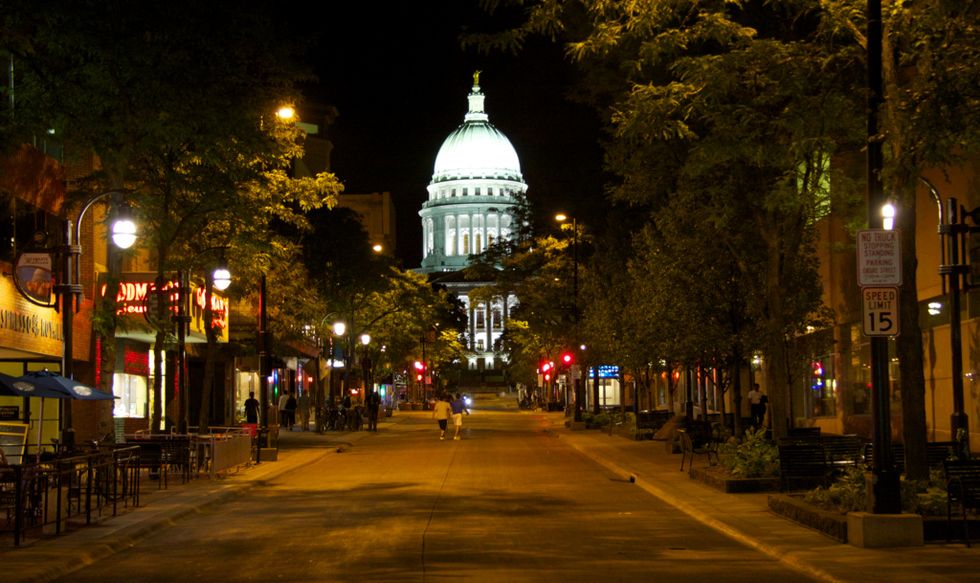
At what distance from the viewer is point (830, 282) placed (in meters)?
41.5

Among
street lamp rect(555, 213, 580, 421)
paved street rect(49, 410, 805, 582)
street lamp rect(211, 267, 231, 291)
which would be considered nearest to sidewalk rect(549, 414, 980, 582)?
paved street rect(49, 410, 805, 582)

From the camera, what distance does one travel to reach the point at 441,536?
55.4 ft

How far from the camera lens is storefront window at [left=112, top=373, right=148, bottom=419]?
42.0 meters

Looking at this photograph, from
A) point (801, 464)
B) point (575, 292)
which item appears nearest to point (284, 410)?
point (575, 292)

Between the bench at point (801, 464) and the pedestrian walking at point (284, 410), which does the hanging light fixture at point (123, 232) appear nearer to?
the bench at point (801, 464)

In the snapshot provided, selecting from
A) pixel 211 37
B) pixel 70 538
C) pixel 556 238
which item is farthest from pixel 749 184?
pixel 556 238

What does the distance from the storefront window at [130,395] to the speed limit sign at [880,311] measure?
31483 mm

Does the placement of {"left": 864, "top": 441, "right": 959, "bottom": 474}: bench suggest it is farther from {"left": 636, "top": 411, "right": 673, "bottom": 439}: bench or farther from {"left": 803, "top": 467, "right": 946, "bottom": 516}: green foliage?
{"left": 636, "top": 411, "right": 673, "bottom": 439}: bench

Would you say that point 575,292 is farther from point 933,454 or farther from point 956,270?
point 933,454

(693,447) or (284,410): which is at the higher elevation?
(284,410)

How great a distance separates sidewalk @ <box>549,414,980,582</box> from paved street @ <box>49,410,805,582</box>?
29cm

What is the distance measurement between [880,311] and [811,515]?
3.38 metres

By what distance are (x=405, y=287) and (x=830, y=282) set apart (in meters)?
37.8

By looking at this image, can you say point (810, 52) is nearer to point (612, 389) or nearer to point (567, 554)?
point (567, 554)
